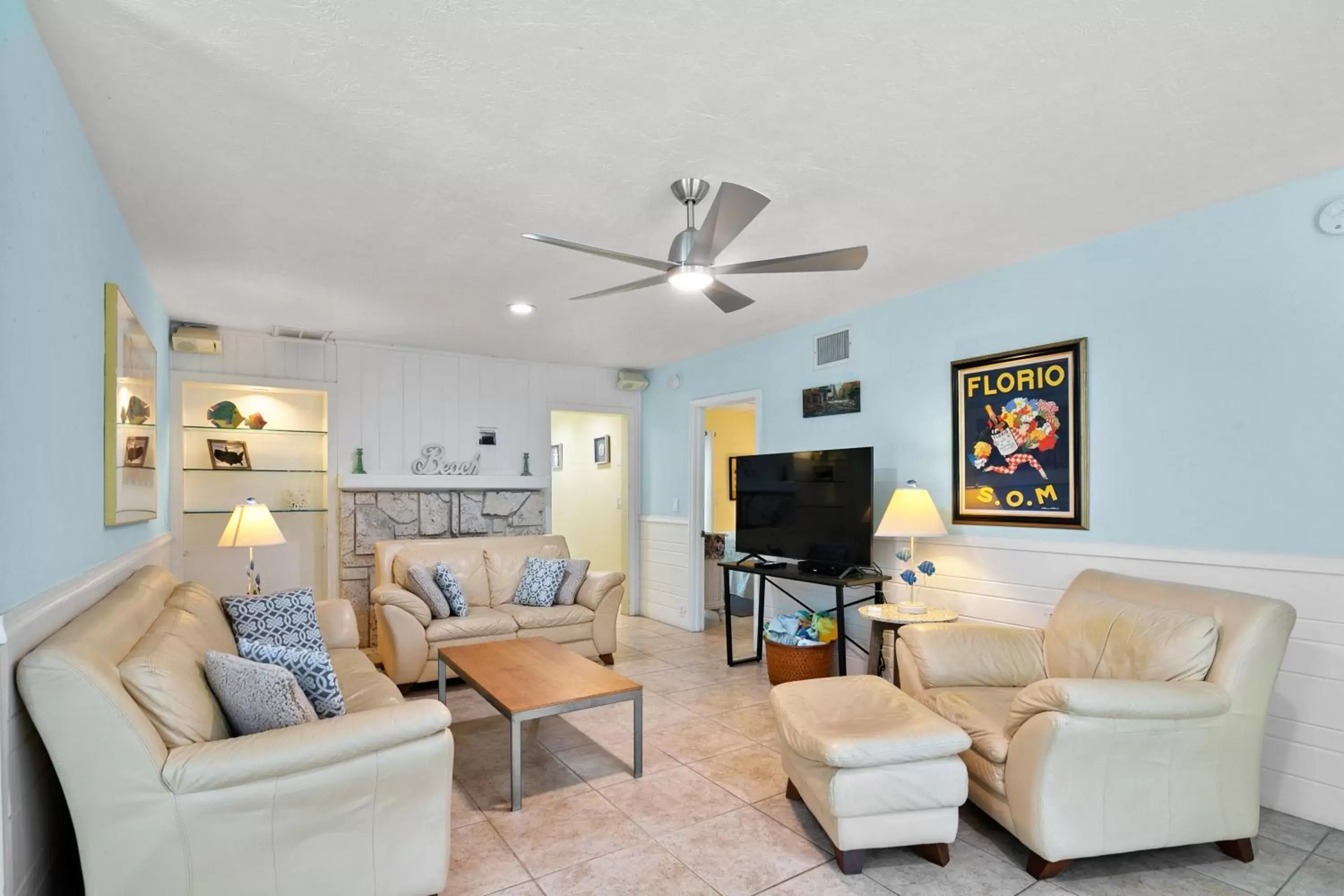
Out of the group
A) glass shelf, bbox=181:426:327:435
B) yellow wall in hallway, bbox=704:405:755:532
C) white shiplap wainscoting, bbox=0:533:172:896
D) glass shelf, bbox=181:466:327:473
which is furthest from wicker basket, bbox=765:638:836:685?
glass shelf, bbox=181:426:327:435

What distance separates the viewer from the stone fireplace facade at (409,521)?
17.6 feet

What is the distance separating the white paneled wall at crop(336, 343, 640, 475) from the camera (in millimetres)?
5488

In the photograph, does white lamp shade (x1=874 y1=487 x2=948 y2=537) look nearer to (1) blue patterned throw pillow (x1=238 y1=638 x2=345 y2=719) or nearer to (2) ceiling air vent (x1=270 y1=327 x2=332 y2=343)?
(1) blue patterned throw pillow (x1=238 y1=638 x2=345 y2=719)

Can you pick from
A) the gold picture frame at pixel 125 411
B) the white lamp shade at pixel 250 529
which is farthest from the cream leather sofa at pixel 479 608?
the gold picture frame at pixel 125 411

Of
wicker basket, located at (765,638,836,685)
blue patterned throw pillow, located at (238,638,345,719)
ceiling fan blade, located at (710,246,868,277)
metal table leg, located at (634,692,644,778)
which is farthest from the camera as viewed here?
wicker basket, located at (765,638,836,685)

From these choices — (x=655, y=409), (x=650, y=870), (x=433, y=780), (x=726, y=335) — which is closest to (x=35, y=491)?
(x=433, y=780)

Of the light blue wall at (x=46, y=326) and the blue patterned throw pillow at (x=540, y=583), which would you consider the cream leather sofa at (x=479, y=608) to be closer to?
the blue patterned throw pillow at (x=540, y=583)

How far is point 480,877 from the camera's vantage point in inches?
90.7

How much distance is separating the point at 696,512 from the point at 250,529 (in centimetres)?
333

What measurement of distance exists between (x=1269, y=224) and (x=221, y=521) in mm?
6330

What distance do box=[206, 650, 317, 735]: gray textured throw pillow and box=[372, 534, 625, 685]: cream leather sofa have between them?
222 cm

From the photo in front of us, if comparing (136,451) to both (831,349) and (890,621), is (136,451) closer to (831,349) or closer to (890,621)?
(890,621)

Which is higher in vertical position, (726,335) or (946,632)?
(726,335)

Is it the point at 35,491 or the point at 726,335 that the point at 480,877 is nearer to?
the point at 35,491
